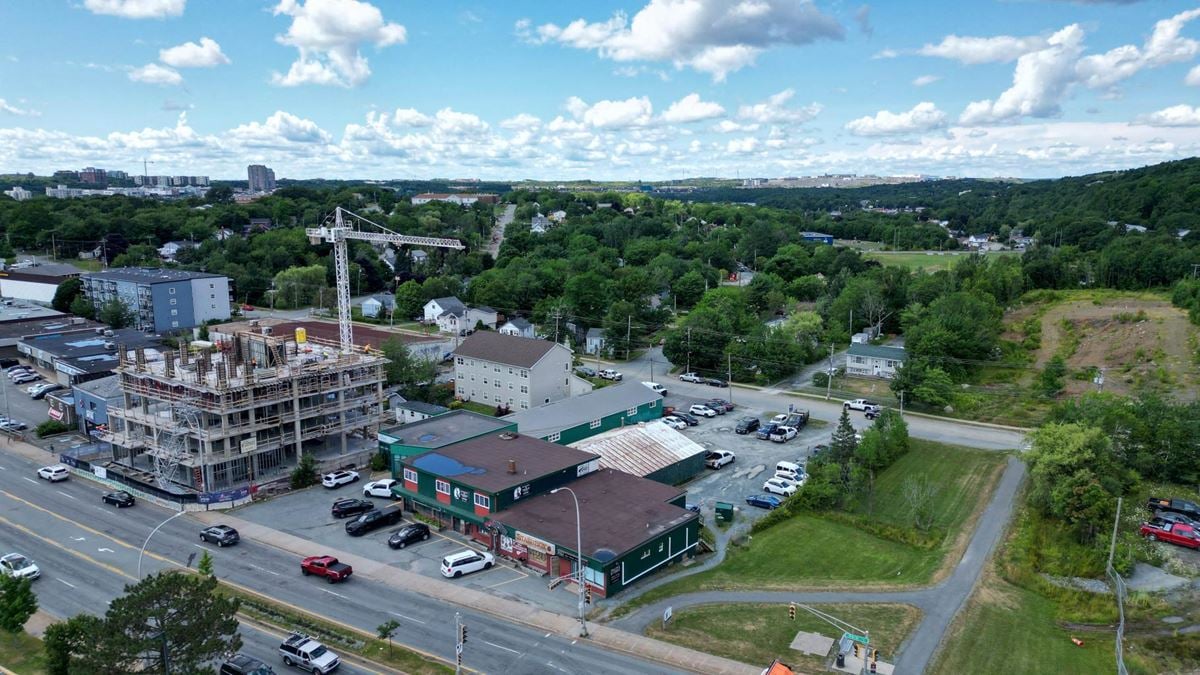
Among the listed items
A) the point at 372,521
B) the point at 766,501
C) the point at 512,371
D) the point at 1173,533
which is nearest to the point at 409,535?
the point at 372,521

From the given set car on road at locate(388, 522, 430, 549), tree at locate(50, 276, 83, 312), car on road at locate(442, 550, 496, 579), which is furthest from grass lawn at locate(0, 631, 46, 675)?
tree at locate(50, 276, 83, 312)

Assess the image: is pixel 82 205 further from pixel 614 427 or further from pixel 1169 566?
pixel 1169 566

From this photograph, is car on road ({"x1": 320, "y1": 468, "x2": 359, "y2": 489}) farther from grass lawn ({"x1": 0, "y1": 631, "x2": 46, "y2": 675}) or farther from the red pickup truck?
the red pickup truck

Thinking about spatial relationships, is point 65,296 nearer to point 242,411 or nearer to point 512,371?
point 242,411

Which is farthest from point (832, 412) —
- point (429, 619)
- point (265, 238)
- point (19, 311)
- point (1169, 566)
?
point (265, 238)

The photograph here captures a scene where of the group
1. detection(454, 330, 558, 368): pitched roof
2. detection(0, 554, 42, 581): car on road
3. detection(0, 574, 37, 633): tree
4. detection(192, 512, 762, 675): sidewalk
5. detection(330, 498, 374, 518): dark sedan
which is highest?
detection(454, 330, 558, 368): pitched roof
